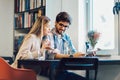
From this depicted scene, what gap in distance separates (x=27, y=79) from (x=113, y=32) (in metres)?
1.66

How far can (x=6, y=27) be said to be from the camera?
5.14 metres

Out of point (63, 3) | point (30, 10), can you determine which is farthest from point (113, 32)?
point (30, 10)

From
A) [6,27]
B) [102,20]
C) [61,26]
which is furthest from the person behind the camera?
[6,27]

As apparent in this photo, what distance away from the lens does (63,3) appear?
3943mm

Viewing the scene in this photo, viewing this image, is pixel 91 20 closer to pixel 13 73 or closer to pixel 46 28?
pixel 46 28

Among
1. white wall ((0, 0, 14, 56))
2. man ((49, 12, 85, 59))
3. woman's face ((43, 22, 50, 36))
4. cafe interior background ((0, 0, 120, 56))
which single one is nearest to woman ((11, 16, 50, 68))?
woman's face ((43, 22, 50, 36))

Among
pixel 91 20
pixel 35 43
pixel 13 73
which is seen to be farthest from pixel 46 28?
pixel 91 20

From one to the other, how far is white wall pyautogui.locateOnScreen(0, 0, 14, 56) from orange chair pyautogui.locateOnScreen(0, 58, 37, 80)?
2.62m

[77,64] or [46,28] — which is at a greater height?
[46,28]

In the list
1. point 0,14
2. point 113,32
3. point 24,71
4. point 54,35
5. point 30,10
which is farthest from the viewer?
point 0,14

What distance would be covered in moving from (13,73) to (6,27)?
111 inches

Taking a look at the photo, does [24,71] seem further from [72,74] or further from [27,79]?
[72,74]

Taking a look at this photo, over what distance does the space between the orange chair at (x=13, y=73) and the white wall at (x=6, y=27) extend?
2.62m

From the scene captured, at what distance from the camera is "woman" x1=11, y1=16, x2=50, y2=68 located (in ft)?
8.93
